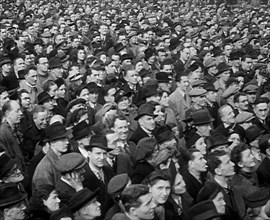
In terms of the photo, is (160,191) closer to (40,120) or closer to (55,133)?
(55,133)

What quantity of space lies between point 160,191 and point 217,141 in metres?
1.58

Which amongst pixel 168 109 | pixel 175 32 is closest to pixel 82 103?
pixel 168 109

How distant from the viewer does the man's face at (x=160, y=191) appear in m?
4.55

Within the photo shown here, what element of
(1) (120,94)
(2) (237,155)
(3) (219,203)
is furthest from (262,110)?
(3) (219,203)

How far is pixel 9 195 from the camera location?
4438 mm

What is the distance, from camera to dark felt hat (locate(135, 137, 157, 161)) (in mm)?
5436

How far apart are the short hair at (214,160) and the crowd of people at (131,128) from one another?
1 centimetres

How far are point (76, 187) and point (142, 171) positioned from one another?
0.79 meters

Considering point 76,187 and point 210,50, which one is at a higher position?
point 76,187

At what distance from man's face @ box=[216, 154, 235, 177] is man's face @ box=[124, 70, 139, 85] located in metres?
4.34

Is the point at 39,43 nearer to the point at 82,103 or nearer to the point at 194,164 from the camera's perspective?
the point at 82,103

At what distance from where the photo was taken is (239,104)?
831 cm

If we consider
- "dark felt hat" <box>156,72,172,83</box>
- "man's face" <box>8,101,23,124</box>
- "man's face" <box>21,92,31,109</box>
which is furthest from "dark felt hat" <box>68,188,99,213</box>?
"dark felt hat" <box>156,72,172,83</box>

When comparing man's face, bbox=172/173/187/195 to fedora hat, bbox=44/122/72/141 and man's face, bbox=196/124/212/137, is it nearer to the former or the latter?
fedora hat, bbox=44/122/72/141
